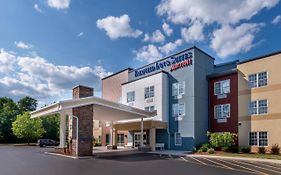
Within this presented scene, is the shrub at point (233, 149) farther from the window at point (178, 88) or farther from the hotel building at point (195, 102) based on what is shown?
the window at point (178, 88)

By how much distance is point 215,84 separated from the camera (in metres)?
32.8

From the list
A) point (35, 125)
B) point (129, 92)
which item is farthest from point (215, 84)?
point (35, 125)

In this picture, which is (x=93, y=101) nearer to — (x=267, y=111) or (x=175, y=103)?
(x=175, y=103)

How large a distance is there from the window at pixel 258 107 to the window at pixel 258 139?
1965 millimetres

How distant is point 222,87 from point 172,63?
6.66 meters

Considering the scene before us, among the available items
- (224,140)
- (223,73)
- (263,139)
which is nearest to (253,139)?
(263,139)

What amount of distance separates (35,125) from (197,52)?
35935 mm

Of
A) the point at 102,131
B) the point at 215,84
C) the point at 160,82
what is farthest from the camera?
the point at 102,131

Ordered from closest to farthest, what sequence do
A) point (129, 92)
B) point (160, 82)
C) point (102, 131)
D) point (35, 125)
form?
point (160, 82), point (129, 92), point (102, 131), point (35, 125)

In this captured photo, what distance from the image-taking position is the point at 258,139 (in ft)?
91.9

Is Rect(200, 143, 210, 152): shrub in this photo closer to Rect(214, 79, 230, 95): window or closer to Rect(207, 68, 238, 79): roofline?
Rect(214, 79, 230, 95): window

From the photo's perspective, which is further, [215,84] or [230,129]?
[215,84]

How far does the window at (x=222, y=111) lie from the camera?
3105cm

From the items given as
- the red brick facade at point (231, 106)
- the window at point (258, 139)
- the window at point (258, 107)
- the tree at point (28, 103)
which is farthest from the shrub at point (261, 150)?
the tree at point (28, 103)
